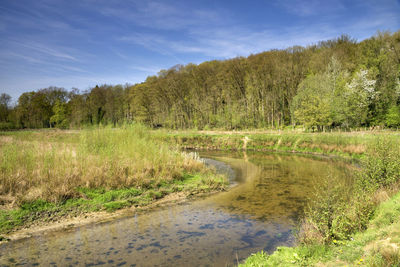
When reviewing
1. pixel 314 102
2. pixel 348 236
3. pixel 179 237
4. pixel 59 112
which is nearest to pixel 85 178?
pixel 179 237

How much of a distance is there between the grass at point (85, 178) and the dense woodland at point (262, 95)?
9.14 metres

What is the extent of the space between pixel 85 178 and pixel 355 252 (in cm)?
1074

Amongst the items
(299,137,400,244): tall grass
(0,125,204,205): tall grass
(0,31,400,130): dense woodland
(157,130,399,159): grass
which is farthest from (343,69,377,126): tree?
(0,125,204,205): tall grass

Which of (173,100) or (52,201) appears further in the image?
(173,100)

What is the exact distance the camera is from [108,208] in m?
10.8

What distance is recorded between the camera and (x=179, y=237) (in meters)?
8.49

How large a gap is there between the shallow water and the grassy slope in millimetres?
1288

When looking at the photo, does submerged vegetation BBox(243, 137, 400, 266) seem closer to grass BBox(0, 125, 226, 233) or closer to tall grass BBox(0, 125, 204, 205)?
grass BBox(0, 125, 226, 233)

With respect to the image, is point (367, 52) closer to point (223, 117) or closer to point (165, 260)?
point (223, 117)

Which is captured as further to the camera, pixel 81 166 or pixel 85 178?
pixel 81 166

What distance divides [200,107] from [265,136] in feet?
80.5

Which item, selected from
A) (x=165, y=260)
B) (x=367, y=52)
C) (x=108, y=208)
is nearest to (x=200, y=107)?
(x=367, y=52)

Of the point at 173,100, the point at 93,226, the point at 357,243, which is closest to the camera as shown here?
the point at 357,243

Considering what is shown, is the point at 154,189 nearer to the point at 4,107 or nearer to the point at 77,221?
the point at 77,221
